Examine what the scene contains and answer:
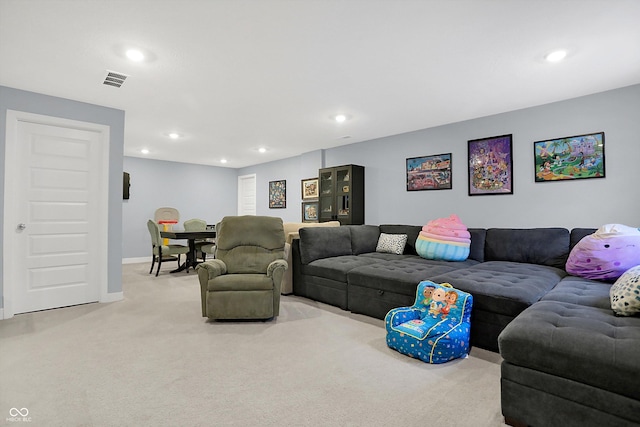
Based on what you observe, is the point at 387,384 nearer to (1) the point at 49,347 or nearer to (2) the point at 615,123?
(1) the point at 49,347

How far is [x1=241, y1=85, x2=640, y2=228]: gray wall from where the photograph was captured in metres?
3.36

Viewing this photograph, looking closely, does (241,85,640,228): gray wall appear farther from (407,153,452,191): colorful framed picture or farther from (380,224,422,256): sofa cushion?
(380,224,422,256): sofa cushion

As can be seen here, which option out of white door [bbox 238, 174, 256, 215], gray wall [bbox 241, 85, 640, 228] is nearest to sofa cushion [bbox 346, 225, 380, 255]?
gray wall [bbox 241, 85, 640, 228]

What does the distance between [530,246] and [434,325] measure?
192cm

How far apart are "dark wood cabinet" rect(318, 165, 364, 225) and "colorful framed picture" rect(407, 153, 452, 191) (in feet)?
3.01

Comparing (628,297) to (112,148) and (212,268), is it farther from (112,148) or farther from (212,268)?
(112,148)

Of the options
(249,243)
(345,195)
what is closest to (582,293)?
(249,243)

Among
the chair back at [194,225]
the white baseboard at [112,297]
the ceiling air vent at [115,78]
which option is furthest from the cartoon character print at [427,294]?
the chair back at [194,225]

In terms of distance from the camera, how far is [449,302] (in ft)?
8.22

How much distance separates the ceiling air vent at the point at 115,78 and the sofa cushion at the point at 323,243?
251 cm

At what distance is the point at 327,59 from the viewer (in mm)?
2785

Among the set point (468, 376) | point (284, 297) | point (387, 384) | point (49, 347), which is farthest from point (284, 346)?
point (49, 347)

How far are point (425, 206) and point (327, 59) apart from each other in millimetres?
2965

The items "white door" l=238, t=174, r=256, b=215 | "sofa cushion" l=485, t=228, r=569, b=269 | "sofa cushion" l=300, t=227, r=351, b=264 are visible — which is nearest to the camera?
"sofa cushion" l=485, t=228, r=569, b=269
